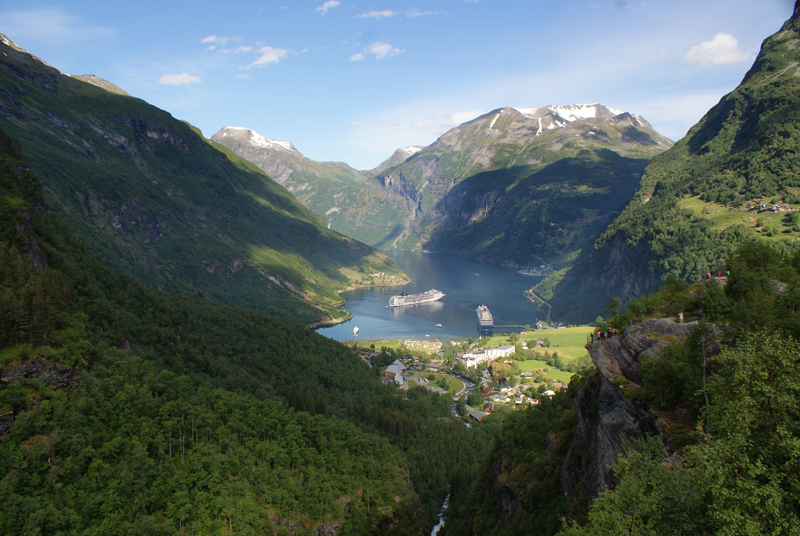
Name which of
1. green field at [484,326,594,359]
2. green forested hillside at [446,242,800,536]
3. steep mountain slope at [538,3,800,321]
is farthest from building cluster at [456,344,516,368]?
green forested hillside at [446,242,800,536]

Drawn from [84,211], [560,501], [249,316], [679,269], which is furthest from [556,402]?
[84,211]

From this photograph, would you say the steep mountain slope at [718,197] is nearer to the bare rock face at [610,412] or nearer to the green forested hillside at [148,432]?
the bare rock face at [610,412]

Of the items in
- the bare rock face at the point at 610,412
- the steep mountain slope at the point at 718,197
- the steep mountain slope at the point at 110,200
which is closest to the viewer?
the bare rock face at the point at 610,412

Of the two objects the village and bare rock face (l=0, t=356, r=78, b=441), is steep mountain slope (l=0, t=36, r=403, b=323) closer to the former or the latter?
the village

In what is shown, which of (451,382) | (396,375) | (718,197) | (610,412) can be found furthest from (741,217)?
(610,412)

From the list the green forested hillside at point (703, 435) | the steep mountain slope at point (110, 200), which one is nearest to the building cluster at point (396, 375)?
the green forested hillside at point (703, 435)

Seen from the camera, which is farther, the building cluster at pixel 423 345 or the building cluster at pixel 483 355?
the building cluster at pixel 423 345

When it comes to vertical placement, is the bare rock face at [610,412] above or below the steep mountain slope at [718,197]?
below

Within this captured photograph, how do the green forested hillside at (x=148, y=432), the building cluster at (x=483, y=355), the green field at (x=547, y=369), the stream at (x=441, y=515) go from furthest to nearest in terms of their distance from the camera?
the building cluster at (x=483, y=355) < the green field at (x=547, y=369) < the stream at (x=441, y=515) < the green forested hillside at (x=148, y=432)

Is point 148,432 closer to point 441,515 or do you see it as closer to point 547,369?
point 441,515
